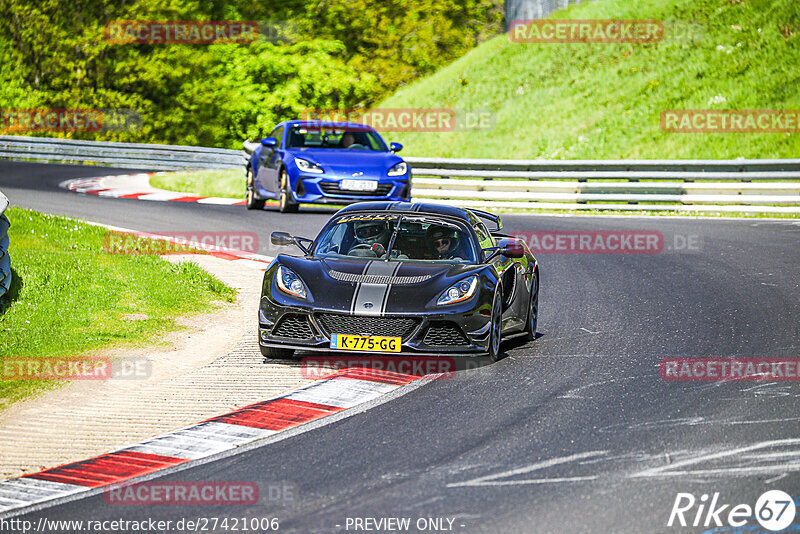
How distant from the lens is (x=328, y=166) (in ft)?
62.3

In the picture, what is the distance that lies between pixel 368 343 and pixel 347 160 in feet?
35.0

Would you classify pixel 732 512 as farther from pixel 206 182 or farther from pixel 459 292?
pixel 206 182

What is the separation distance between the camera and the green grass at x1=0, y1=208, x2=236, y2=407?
966 cm

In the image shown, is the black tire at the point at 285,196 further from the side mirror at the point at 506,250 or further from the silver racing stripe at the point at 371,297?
the silver racing stripe at the point at 371,297

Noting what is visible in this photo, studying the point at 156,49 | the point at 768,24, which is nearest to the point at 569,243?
the point at 768,24

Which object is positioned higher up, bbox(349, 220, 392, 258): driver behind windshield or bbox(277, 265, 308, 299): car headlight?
bbox(349, 220, 392, 258): driver behind windshield

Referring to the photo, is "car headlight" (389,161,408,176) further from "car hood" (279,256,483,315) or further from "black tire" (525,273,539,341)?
"car hood" (279,256,483,315)

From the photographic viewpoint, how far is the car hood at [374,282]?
8867 mm

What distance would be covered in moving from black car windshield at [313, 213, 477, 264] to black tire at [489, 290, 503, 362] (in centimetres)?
52

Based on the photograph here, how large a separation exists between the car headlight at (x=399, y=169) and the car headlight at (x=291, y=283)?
32.2ft

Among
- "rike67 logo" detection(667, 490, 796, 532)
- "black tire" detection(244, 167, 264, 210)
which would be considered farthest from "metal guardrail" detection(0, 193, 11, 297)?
"black tire" detection(244, 167, 264, 210)

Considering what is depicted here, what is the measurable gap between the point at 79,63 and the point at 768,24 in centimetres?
3230

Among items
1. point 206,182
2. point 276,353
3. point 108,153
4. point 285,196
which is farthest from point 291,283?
point 108,153

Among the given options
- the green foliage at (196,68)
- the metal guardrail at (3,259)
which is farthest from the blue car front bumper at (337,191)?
the green foliage at (196,68)
